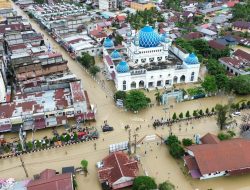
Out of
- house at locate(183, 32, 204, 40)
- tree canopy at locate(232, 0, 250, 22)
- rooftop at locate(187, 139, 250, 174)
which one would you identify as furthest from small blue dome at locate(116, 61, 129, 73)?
tree canopy at locate(232, 0, 250, 22)

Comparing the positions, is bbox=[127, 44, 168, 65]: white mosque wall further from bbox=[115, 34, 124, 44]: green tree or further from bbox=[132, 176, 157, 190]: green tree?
bbox=[132, 176, 157, 190]: green tree

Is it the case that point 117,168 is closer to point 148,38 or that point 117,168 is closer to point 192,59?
point 192,59

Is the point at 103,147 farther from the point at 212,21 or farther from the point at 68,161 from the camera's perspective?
the point at 212,21

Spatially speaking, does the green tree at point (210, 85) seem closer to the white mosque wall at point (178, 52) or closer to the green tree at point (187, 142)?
the white mosque wall at point (178, 52)

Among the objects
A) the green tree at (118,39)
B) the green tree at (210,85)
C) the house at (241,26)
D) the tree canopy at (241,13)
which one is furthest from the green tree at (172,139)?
the tree canopy at (241,13)

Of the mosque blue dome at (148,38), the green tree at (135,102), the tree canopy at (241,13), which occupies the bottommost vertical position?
the green tree at (135,102)
